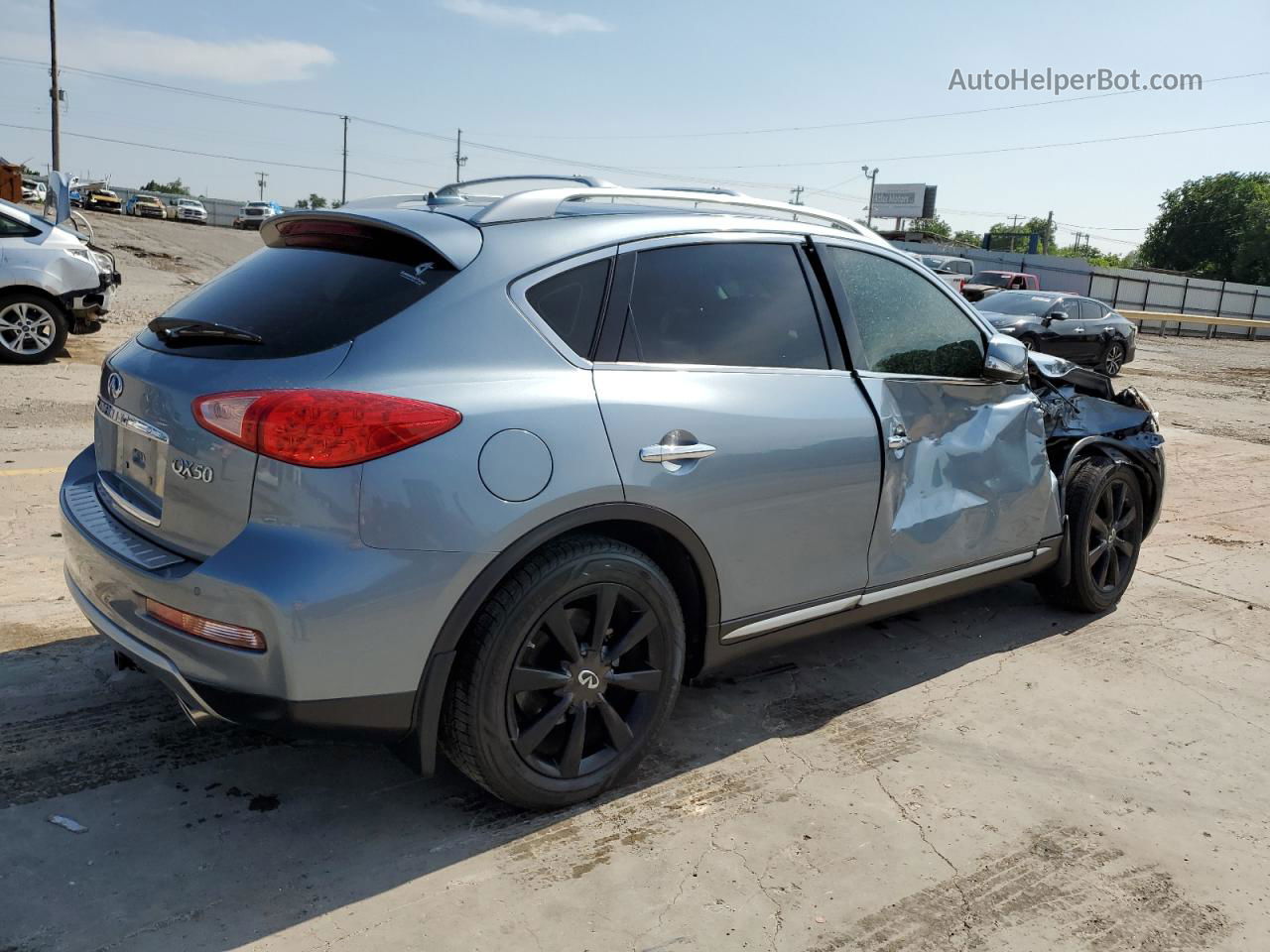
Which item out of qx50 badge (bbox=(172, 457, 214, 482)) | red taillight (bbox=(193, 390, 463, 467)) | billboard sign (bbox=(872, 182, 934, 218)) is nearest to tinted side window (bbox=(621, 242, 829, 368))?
red taillight (bbox=(193, 390, 463, 467))

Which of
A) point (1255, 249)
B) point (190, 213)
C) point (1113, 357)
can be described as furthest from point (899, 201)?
point (1113, 357)

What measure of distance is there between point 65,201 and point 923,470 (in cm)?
1066

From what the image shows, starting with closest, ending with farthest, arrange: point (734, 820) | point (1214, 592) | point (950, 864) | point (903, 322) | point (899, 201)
Answer: point (950, 864) < point (734, 820) < point (903, 322) < point (1214, 592) < point (899, 201)

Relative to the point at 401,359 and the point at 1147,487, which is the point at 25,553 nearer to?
the point at 401,359

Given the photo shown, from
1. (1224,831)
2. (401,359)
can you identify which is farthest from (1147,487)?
(401,359)

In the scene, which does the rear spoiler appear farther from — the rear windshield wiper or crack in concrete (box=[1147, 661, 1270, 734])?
crack in concrete (box=[1147, 661, 1270, 734])

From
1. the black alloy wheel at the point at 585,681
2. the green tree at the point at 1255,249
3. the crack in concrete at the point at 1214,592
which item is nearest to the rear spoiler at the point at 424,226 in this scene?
the black alloy wheel at the point at 585,681

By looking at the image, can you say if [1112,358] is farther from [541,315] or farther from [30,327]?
[541,315]

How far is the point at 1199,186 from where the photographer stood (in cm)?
9981

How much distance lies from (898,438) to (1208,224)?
109364mm

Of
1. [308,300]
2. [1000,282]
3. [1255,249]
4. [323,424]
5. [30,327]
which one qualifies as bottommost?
[30,327]

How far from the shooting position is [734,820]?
10.2 feet

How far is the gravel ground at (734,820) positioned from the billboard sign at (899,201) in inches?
3402

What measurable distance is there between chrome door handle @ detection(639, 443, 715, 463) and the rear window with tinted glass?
2.40ft
